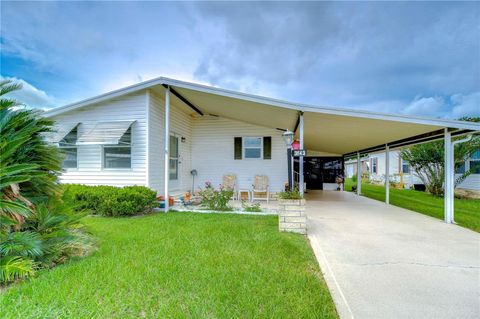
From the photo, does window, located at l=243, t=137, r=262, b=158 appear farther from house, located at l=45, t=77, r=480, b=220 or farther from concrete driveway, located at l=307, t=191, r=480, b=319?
concrete driveway, located at l=307, t=191, r=480, b=319

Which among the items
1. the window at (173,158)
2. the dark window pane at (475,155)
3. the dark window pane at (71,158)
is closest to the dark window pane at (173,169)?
the window at (173,158)

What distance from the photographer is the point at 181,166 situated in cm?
914

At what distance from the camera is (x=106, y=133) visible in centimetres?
730

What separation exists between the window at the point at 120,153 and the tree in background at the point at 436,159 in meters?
14.4

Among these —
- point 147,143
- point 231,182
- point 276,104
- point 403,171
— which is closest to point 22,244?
point 147,143

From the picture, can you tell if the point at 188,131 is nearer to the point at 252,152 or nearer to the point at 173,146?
the point at 173,146

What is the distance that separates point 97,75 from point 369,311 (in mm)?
11845

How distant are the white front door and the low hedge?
1.81 meters

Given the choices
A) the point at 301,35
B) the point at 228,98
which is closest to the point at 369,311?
the point at 228,98

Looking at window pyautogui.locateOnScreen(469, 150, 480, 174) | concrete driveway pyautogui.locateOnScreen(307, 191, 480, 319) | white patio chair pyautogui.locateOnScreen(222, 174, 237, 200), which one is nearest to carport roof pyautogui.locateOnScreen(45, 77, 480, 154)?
concrete driveway pyautogui.locateOnScreen(307, 191, 480, 319)

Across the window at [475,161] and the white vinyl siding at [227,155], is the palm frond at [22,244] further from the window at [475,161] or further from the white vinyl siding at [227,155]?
the window at [475,161]

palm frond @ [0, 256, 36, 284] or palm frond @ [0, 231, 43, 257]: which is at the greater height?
palm frond @ [0, 231, 43, 257]

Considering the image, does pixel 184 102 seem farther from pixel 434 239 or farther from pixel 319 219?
pixel 434 239

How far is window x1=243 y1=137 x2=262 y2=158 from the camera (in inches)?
376
